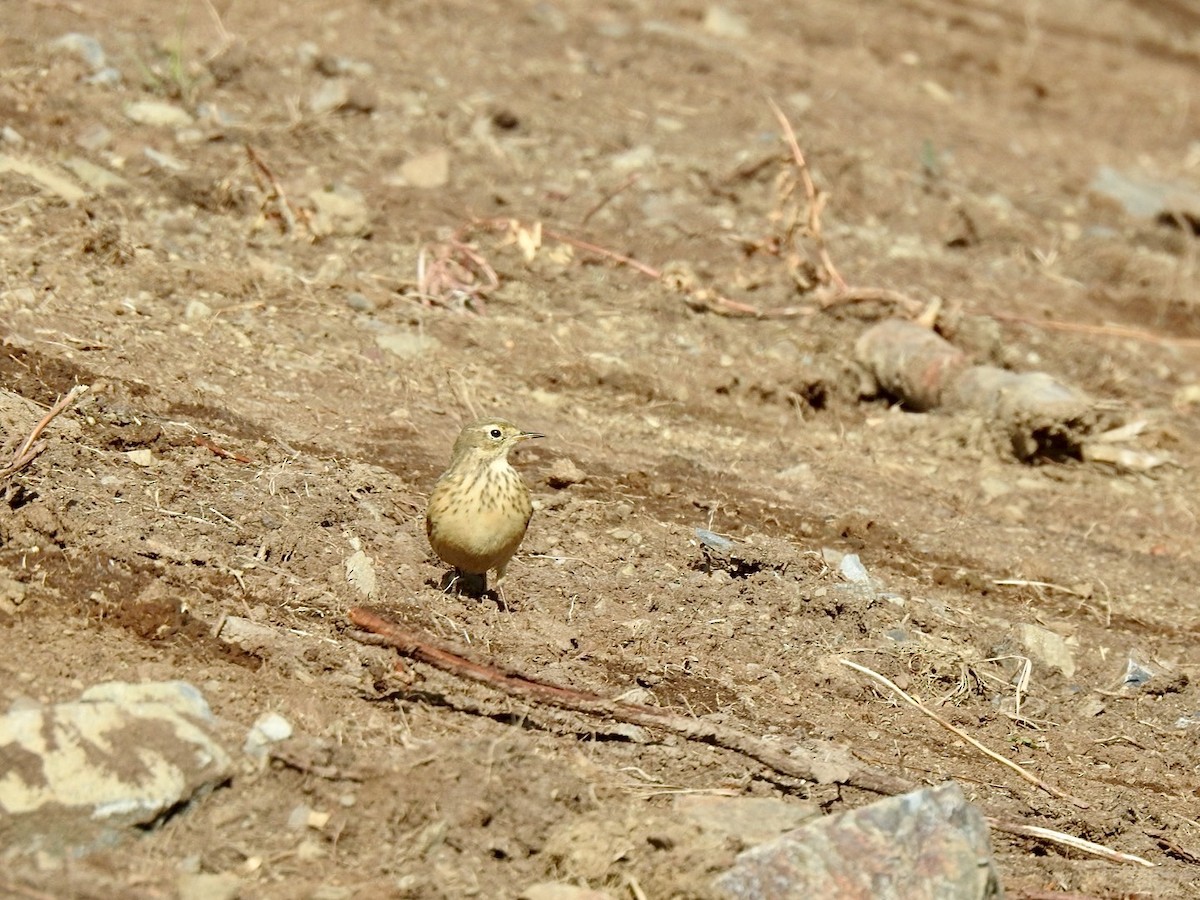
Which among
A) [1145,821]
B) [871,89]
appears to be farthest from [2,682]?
[871,89]

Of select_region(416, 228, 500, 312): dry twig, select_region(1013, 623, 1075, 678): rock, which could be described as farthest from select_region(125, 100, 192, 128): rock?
select_region(1013, 623, 1075, 678): rock

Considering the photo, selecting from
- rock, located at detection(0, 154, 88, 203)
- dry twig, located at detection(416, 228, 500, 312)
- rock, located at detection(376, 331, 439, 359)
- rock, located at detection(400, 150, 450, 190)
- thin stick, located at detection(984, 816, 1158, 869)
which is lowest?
thin stick, located at detection(984, 816, 1158, 869)

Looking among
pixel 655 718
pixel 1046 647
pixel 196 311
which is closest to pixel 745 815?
pixel 655 718

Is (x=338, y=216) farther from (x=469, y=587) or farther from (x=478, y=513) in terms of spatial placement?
(x=478, y=513)

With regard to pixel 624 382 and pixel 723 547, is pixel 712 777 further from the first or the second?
pixel 624 382

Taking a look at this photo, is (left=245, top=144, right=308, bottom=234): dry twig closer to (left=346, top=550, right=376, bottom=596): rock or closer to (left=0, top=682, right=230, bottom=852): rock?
(left=346, top=550, right=376, bottom=596): rock

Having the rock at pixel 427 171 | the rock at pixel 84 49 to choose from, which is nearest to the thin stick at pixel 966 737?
the rock at pixel 427 171
